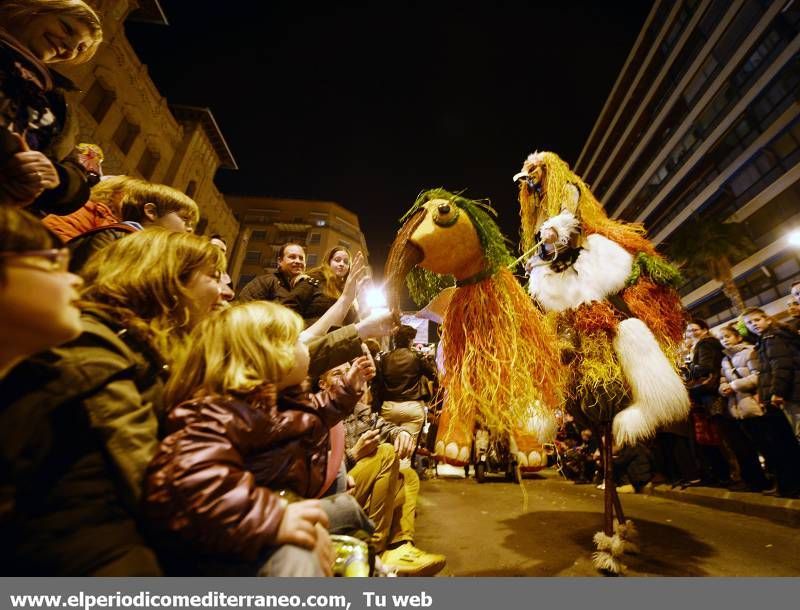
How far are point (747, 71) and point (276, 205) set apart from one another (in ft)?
113

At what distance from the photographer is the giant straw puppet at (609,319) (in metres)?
2.09

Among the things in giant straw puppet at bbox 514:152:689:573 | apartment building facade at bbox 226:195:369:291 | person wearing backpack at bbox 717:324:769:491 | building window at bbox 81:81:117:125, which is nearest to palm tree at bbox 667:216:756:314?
person wearing backpack at bbox 717:324:769:491

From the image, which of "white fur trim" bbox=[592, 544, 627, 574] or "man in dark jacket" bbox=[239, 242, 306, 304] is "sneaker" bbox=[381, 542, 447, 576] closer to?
"white fur trim" bbox=[592, 544, 627, 574]

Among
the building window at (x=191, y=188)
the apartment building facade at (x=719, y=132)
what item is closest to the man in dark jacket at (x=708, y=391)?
the apartment building facade at (x=719, y=132)

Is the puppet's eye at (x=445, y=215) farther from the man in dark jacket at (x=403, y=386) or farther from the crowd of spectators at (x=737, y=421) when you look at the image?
the crowd of spectators at (x=737, y=421)

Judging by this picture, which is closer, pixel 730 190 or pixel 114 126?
pixel 114 126

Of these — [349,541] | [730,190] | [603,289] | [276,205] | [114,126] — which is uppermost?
[276,205]

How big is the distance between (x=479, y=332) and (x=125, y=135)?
18101 millimetres

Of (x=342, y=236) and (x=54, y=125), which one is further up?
(x=342, y=236)

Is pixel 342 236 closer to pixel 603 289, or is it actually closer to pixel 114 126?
pixel 114 126

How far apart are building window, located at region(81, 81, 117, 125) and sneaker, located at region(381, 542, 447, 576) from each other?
17.0 meters

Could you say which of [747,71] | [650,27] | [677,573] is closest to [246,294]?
[677,573]

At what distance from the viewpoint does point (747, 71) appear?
65.6 ft

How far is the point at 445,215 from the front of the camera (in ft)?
6.33
